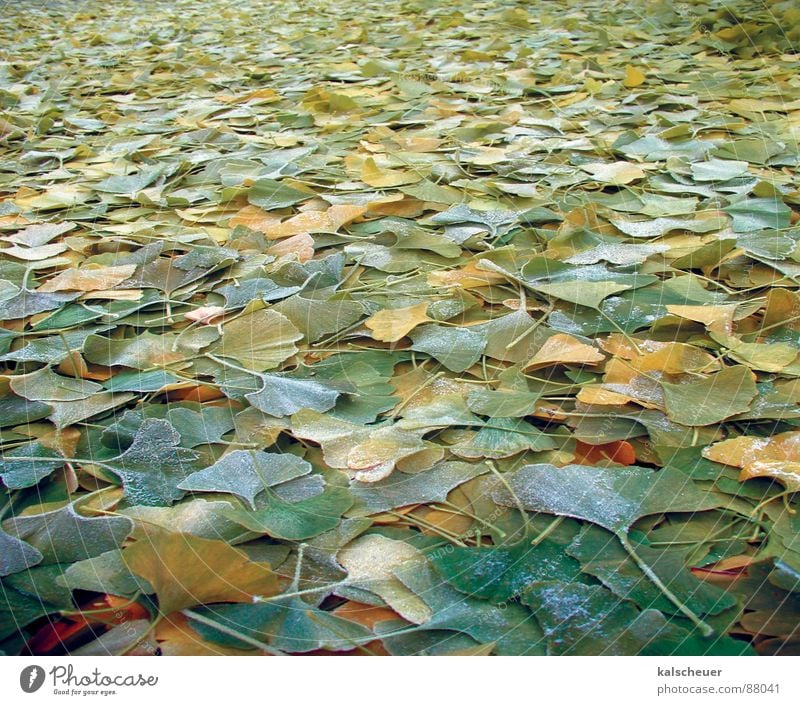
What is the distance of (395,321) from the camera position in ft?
1.71

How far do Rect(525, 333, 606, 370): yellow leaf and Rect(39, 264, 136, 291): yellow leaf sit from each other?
0.35 meters

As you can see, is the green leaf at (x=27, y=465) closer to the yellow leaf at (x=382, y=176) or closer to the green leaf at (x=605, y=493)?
the green leaf at (x=605, y=493)

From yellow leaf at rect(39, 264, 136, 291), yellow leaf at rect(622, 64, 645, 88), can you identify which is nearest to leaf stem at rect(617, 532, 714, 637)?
yellow leaf at rect(39, 264, 136, 291)

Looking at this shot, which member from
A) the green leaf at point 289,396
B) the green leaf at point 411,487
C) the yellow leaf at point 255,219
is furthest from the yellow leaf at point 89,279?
the green leaf at point 411,487

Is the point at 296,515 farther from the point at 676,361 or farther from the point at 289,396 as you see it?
the point at 676,361

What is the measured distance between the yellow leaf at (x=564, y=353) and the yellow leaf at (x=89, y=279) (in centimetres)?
35

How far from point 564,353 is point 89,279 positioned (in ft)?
1.26

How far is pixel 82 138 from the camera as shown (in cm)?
100

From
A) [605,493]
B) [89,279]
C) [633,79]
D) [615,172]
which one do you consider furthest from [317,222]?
[633,79]

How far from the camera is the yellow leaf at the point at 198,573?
325mm

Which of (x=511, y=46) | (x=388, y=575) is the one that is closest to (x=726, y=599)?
(x=388, y=575)

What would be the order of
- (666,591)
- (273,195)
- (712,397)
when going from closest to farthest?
(666,591) < (712,397) < (273,195)

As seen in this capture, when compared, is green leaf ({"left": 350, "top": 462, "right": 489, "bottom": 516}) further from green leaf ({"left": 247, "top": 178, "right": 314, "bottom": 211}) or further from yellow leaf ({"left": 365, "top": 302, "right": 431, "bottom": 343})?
green leaf ({"left": 247, "top": 178, "right": 314, "bottom": 211})

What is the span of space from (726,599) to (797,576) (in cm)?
3
